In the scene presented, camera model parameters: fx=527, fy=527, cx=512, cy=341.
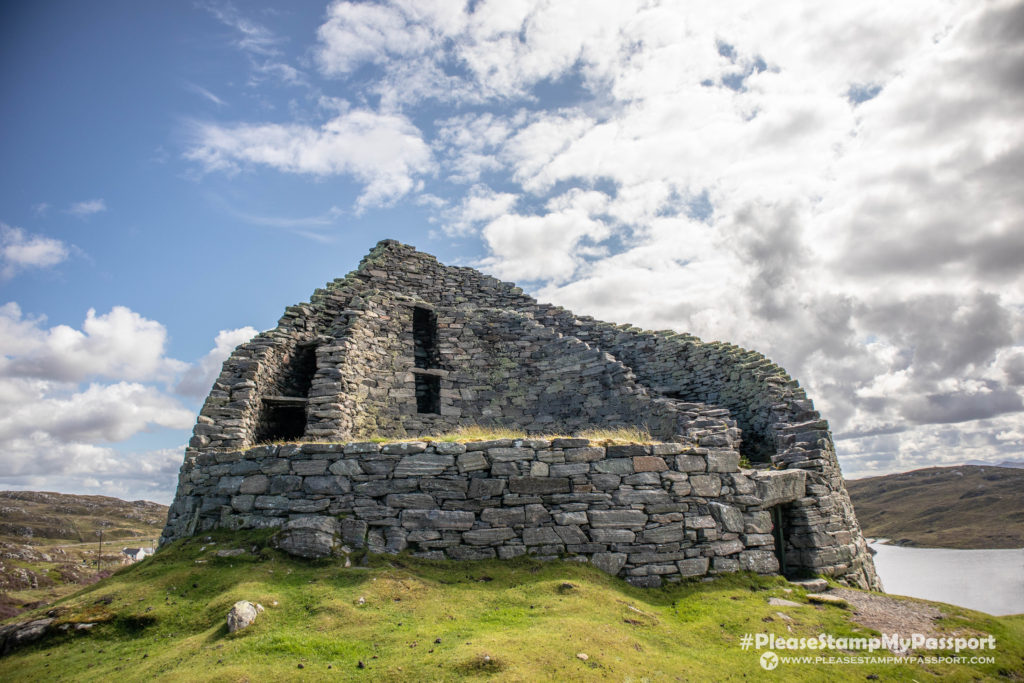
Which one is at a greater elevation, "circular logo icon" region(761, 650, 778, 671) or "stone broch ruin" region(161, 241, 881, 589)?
"stone broch ruin" region(161, 241, 881, 589)

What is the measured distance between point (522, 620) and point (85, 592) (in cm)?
765

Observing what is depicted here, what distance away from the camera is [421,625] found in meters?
7.29

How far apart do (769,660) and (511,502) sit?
447 centimetres

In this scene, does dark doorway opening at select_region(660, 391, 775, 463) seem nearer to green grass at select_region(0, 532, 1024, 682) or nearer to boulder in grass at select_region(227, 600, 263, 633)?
green grass at select_region(0, 532, 1024, 682)

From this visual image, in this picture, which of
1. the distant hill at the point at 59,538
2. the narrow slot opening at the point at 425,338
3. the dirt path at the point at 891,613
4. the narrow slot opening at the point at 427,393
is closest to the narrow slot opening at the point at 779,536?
the dirt path at the point at 891,613

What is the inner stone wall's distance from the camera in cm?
939

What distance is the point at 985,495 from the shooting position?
8444cm

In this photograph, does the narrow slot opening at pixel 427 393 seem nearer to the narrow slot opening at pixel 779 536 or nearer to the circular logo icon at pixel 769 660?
the narrow slot opening at pixel 779 536

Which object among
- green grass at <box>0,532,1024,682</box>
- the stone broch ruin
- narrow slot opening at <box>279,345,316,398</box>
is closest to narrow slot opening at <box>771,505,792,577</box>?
the stone broch ruin

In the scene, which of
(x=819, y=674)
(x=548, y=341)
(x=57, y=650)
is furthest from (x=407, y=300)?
(x=819, y=674)

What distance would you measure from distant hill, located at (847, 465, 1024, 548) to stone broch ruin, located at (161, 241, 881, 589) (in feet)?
166

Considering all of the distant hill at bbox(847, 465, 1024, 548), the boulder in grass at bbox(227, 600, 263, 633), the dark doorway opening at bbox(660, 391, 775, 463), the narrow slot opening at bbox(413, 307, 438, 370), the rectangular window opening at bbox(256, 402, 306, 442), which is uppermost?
the narrow slot opening at bbox(413, 307, 438, 370)

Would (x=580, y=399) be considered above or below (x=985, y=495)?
above

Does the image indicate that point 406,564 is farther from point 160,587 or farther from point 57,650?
point 57,650
